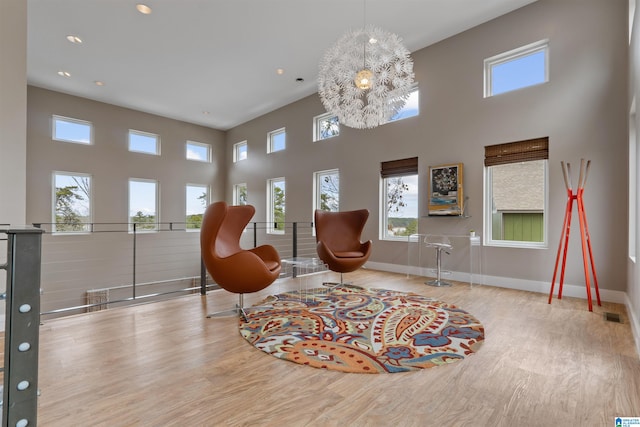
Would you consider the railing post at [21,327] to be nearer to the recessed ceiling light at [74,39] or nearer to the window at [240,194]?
the recessed ceiling light at [74,39]

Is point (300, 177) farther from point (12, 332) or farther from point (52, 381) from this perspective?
point (12, 332)

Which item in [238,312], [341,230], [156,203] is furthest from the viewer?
[156,203]

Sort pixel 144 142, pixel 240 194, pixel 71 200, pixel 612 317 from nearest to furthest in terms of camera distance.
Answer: pixel 612 317 → pixel 71 200 → pixel 144 142 → pixel 240 194

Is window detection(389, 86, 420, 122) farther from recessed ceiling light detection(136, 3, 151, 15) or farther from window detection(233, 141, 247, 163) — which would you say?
window detection(233, 141, 247, 163)

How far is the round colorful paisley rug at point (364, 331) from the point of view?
216 cm

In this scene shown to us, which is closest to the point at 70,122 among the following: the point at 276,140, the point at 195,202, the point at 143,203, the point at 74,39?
the point at 143,203

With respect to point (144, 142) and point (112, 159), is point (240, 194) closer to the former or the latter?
point (144, 142)

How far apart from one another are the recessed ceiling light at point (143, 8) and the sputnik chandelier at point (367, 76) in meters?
2.77

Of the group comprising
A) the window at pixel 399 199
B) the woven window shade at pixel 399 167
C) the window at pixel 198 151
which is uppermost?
the window at pixel 198 151

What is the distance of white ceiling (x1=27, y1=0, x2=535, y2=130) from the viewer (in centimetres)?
425

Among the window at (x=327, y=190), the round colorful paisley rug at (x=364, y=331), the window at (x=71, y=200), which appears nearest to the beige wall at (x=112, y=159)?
the window at (x=71, y=200)

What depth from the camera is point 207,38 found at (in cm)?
495

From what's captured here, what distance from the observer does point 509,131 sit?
14.4 feet

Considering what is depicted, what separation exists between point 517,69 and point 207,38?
4656mm
